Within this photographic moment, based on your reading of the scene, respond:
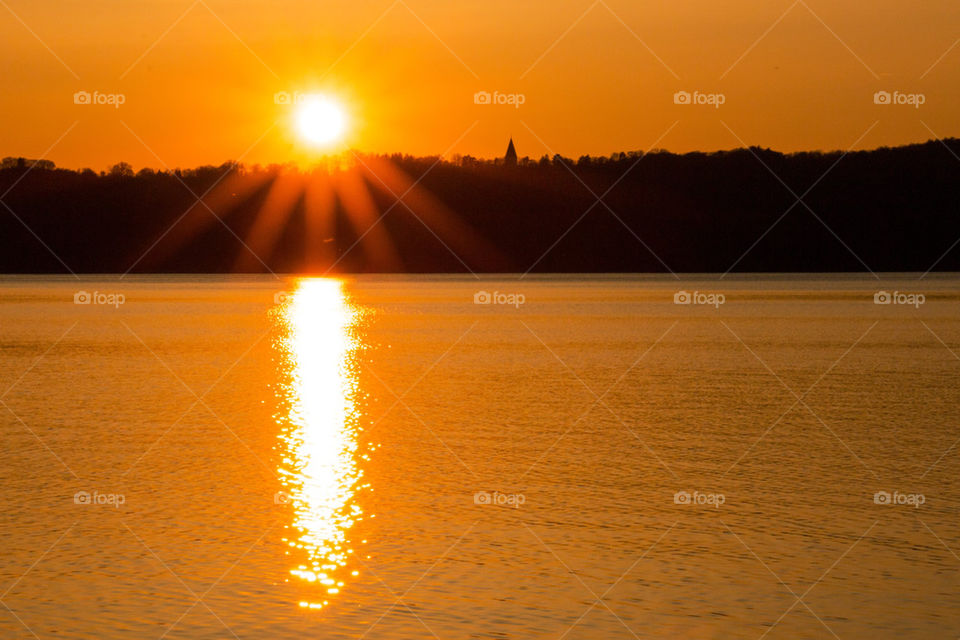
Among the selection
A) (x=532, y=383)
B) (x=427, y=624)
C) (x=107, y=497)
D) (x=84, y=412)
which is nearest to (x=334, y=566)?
(x=427, y=624)

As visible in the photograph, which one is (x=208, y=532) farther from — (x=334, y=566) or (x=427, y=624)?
(x=427, y=624)

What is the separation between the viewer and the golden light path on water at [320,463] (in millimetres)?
14453

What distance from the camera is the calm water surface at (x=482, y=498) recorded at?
497 inches

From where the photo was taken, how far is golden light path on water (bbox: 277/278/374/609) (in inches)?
569

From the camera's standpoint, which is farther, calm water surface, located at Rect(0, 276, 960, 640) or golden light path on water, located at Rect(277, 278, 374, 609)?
golden light path on water, located at Rect(277, 278, 374, 609)

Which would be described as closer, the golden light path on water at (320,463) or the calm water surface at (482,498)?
the calm water surface at (482,498)

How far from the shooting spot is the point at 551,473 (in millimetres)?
20016

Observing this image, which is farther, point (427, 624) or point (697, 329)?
point (697, 329)

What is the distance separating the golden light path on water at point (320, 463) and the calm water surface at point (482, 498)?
7cm

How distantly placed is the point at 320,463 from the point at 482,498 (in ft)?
13.7

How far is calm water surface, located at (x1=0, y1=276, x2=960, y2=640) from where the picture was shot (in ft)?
41.4

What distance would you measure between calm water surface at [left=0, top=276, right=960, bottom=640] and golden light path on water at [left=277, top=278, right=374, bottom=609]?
70 mm

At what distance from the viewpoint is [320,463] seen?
69.7ft

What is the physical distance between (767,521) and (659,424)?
8.97 m
